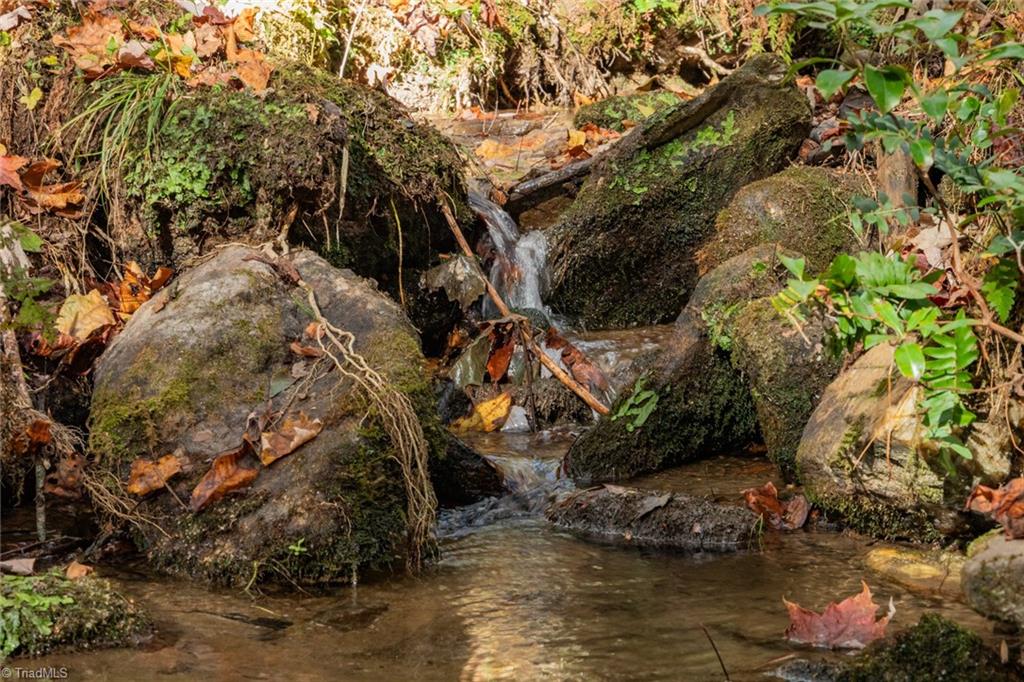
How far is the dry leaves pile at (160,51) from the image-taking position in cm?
645

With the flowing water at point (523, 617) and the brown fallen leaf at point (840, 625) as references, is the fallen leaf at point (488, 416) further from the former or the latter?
the brown fallen leaf at point (840, 625)

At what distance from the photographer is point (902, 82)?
3105mm

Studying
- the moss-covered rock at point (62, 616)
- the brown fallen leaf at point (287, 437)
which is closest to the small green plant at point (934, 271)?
the brown fallen leaf at point (287, 437)

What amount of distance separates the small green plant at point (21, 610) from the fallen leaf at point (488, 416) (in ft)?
11.4

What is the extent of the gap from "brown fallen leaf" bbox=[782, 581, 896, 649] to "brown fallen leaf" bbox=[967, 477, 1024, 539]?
46cm

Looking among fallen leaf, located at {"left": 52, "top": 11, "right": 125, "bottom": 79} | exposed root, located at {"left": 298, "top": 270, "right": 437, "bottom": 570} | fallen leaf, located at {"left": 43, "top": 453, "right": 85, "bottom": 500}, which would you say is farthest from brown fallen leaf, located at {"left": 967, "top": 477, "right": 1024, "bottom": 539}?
fallen leaf, located at {"left": 52, "top": 11, "right": 125, "bottom": 79}

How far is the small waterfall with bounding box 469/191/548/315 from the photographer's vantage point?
26.6 feet

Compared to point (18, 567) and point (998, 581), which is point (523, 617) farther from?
point (18, 567)

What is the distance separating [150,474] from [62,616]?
110 cm

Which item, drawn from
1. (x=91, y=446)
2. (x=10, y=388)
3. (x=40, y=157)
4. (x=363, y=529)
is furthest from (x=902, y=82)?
(x=40, y=157)

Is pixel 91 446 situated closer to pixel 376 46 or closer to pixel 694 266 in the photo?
pixel 694 266

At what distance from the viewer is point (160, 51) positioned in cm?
652

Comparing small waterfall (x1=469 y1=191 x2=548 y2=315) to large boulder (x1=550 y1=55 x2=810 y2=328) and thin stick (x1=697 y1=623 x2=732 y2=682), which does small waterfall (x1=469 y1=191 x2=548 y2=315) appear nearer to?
large boulder (x1=550 y1=55 x2=810 y2=328)

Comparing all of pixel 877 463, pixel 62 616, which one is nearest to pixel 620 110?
pixel 877 463
